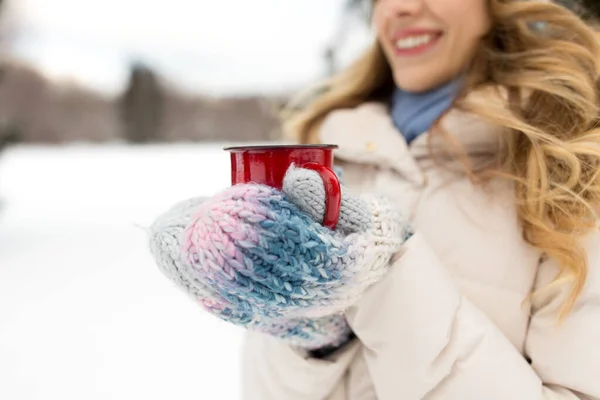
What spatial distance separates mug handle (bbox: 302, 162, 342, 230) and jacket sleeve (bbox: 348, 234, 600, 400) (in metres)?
0.12

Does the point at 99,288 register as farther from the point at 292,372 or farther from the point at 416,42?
the point at 416,42

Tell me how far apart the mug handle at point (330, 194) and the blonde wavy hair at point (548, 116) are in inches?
10.5

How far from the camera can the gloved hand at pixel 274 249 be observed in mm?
388

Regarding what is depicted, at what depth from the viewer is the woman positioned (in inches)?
16.1

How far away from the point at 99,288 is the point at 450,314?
171 cm

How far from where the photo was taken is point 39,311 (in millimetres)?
1719

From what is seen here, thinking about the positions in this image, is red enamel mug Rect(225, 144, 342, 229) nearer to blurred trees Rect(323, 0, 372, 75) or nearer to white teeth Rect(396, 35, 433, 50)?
white teeth Rect(396, 35, 433, 50)

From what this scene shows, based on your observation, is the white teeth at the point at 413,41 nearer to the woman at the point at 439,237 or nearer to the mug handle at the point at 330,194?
the woman at the point at 439,237

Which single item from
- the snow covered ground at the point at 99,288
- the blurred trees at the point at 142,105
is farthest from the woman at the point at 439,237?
the blurred trees at the point at 142,105

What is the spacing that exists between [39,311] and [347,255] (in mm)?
1647

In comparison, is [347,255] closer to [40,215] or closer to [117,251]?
[117,251]

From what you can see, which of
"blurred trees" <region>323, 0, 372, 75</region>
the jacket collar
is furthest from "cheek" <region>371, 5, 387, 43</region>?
"blurred trees" <region>323, 0, 372, 75</region>

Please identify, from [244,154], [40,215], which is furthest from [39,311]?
[244,154]

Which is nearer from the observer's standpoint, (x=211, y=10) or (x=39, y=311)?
(x=39, y=311)
